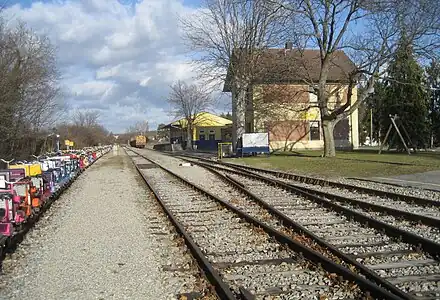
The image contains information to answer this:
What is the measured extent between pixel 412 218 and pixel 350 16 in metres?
23.1

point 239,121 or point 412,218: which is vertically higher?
point 239,121

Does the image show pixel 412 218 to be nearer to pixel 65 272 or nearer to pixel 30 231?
pixel 65 272

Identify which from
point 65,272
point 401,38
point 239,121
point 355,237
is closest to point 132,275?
point 65,272

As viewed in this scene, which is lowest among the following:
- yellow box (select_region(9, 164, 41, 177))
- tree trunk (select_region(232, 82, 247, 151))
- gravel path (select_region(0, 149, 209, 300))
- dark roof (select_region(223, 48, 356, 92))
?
gravel path (select_region(0, 149, 209, 300))

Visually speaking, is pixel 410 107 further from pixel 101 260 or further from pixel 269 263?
pixel 101 260

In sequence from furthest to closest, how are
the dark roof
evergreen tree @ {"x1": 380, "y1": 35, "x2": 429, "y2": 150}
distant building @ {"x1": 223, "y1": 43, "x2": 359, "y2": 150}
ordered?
evergreen tree @ {"x1": 380, "y1": 35, "x2": 429, "y2": 150}, distant building @ {"x1": 223, "y1": 43, "x2": 359, "y2": 150}, the dark roof

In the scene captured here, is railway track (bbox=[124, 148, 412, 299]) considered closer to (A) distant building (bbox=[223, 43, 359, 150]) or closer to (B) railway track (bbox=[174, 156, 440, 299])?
(B) railway track (bbox=[174, 156, 440, 299])

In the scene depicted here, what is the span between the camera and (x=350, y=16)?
29.9 metres

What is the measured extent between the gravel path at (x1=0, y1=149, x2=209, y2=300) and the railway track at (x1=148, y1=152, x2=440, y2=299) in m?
2.41

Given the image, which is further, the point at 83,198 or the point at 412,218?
the point at 83,198

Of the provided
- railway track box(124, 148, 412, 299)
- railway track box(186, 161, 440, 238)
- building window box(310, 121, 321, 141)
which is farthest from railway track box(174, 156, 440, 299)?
building window box(310, 121, 321, 141)

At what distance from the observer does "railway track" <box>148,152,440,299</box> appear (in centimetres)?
559

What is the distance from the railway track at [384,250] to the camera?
18.3ft

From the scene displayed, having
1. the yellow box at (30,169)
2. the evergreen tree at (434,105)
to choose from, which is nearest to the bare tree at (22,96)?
the yellow box at (30,169)
